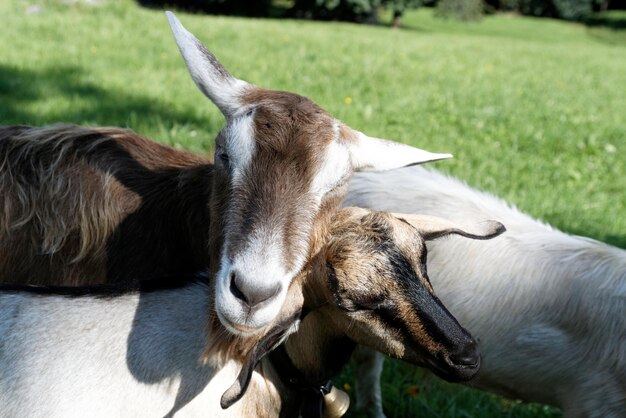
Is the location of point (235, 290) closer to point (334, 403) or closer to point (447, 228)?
point (334, 403)

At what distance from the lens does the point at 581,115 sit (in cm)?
965

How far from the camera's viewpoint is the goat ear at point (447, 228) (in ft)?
9.70

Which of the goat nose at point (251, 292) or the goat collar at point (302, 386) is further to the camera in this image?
the goat collar at point (302, 386)

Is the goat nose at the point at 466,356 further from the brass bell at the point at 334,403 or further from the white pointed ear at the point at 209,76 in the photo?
the white pointed ear at the point at 209,76

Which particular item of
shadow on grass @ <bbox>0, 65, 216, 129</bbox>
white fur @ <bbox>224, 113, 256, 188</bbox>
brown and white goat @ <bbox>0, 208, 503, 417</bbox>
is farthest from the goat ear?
shadow on grass @ <bbox>0, 65, 216, 129</bbox>

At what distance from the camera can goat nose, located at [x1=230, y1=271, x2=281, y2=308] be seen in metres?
2.51

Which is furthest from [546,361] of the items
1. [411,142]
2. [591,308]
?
[411,142]

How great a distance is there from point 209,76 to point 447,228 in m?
1.16

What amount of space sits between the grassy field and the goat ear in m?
1.37

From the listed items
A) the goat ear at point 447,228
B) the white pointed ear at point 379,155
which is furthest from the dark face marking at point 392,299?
the white pointed ear at point 379,155

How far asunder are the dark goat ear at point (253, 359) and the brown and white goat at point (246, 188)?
0.20ft

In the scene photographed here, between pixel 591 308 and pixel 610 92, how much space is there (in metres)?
10.3

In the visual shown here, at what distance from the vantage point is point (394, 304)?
8.42ft

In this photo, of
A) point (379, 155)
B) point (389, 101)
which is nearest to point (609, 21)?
point (389, 101)
